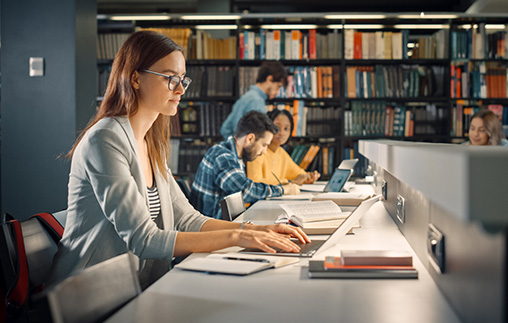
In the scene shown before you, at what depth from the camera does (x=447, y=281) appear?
3.56ft

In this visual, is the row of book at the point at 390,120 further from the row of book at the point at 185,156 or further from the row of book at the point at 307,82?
the row of book at the point at 185,156

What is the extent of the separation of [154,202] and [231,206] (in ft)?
2.51

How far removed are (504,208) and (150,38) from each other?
1352 millimetres

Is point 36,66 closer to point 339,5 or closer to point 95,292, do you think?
point 95,292

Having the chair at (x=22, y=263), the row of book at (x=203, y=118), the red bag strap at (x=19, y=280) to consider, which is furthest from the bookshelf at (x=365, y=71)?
the red bag strap at (x=19, y=280)

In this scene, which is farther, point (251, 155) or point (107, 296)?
point (251, 155)

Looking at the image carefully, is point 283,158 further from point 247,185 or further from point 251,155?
point 247,185

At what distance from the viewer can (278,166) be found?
4.30 meters

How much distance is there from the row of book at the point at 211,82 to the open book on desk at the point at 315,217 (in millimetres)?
3176

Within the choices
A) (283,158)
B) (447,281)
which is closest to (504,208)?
(447,281)

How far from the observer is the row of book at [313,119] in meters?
5.16

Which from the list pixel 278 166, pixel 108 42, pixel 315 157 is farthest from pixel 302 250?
pixel 108 42

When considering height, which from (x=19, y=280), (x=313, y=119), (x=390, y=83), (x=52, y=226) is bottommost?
(x=19, y=280)

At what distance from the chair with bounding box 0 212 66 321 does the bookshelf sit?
378 centimetres
